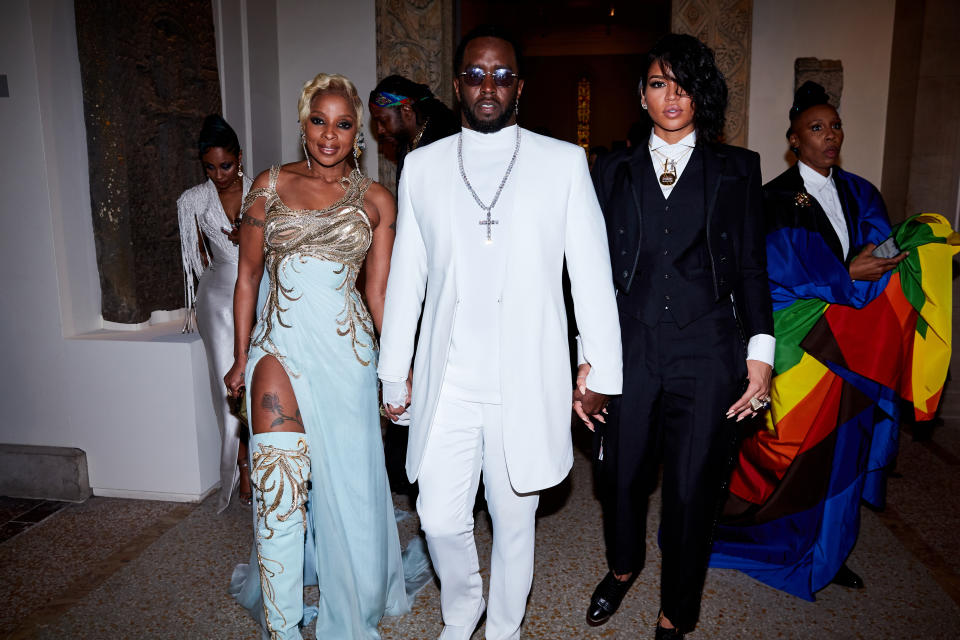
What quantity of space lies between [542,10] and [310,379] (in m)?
10.5

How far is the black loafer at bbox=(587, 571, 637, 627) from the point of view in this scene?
2.50 m

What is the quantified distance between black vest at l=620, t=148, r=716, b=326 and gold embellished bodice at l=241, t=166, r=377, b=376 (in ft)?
3.02

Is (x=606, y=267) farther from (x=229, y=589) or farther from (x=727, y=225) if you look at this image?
(x=229, y=589)

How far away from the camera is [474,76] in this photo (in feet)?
6.44

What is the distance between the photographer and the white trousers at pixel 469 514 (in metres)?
2.04

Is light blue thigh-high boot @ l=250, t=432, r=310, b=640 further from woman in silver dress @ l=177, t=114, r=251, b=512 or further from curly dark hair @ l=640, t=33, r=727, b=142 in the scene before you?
curly dark hair @ l=640, t=33, r=727, b=142

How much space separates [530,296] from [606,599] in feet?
4.12

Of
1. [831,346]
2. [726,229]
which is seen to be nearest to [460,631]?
[726,229]

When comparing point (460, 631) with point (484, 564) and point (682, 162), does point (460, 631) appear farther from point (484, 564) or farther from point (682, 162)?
point (682, 162)

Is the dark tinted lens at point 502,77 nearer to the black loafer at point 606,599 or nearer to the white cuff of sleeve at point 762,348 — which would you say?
the white cuff of sleeve at point 762,348

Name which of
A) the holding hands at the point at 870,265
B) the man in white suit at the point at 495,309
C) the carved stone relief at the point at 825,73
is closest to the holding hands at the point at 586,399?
the man in white suit at the point at 495,309

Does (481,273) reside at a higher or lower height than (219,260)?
higher

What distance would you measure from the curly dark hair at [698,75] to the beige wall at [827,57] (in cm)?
290

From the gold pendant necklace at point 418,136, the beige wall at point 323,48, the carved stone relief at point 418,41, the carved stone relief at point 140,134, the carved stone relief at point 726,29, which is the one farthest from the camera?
the beige wall at point 323,48
